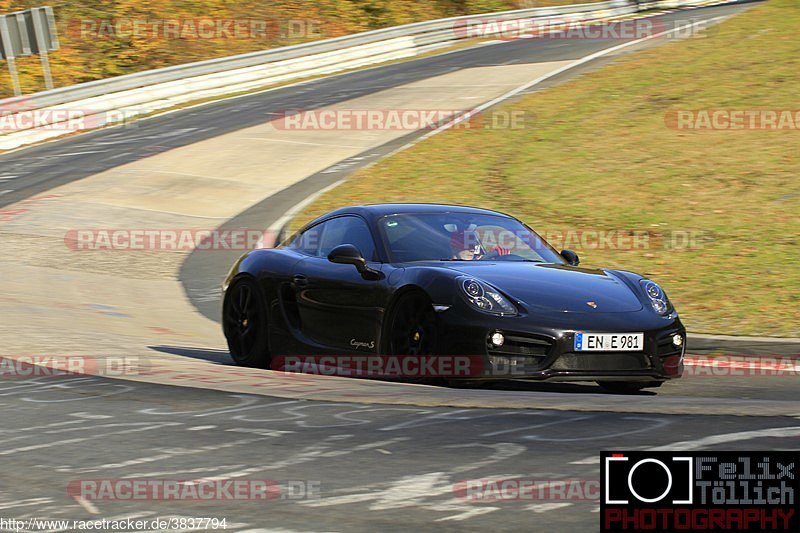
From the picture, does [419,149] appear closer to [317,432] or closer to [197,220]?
[197,220]

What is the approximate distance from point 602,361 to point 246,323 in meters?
3.19

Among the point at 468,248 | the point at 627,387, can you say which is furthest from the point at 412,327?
the point at 627,387

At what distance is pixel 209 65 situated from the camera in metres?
29.7

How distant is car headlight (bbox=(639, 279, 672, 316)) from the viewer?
27.0 feet

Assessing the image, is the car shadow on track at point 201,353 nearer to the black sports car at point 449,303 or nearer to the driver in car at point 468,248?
the black sports car at point 449,303

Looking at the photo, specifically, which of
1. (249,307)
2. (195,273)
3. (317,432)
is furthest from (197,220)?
(317,432)

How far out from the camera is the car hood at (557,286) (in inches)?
308

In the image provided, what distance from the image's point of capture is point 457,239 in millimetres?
8758

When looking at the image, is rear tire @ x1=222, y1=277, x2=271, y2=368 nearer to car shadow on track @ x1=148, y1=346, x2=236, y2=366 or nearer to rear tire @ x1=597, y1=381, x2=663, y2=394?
Result: car shadow on track @ x1=148, y1=346, x2=236, y2=366

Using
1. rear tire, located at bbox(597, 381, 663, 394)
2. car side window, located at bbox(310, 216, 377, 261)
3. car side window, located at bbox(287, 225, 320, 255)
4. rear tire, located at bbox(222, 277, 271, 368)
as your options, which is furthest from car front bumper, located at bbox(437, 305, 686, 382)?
rear tire, located at bbox(222, 277, 271, 368)

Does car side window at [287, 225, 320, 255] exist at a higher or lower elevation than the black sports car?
higher

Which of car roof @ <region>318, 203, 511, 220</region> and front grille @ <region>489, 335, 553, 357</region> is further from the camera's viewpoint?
car roof @ <region>318, 203, 511, 220</region>

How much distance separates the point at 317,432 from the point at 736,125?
1686 centimetres

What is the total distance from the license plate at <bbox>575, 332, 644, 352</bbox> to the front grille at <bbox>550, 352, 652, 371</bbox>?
1.1 inches
